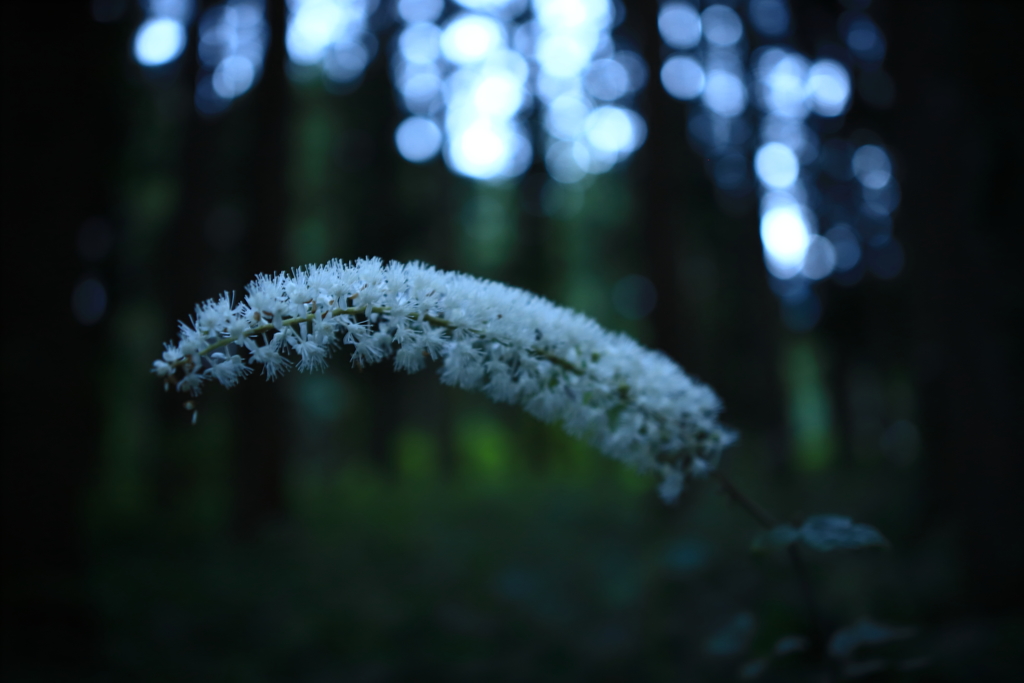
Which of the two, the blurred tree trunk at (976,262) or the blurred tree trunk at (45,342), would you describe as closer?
the blurred tree trunk at (976,262)

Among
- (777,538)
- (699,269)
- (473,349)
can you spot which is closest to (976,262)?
(777,538)

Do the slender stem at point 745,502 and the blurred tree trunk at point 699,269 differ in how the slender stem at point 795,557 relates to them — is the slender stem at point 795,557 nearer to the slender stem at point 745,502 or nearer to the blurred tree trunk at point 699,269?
the slender stem at point 745,502

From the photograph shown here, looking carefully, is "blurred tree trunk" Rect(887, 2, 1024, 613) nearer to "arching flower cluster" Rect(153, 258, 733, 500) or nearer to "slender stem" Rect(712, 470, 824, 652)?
"slender stem" Rect(712, 470, 824, 652)

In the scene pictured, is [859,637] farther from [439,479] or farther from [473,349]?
[439,479]

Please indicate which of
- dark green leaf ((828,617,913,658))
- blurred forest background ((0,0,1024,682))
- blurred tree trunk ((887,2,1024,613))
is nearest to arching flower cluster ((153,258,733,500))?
dark green leaf ((828,617,913,658))

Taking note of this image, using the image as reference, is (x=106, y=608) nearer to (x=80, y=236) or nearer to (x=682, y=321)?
(x=80, y=236)

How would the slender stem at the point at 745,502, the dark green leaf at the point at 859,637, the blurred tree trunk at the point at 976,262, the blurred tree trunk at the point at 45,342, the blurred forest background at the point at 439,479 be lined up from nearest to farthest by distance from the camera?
the dark green leaf at the point at 859,637 → the slender stem at the point at 745,502 → the blurred tree trunk at the point at 976,262 → the blurred forest background at the point at 439,479 → the blurred tree trunk at the point at 45,342

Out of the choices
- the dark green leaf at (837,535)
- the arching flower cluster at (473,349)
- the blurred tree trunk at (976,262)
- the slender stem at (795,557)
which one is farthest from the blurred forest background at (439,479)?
the arching flower cluster at (473,349)
